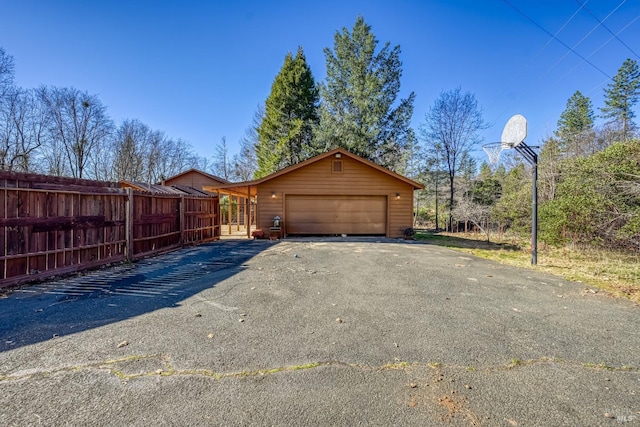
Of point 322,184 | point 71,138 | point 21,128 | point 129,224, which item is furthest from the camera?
point 71,138

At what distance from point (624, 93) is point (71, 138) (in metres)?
43.0

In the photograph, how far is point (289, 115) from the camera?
22281 mm

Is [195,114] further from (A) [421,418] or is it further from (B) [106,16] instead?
(A) [421,418]

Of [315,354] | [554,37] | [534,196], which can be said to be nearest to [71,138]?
[315,354]

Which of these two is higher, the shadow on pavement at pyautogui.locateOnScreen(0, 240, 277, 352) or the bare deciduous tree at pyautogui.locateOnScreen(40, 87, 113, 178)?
the bare deciduous tree at pyautogui.locateOnScreen(40, 87, 113, 178)

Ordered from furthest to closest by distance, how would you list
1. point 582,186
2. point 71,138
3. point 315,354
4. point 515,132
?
point 71,138, point 582,186, point 515,132, point 315,354

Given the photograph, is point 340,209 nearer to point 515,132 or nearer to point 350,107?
point 515,132

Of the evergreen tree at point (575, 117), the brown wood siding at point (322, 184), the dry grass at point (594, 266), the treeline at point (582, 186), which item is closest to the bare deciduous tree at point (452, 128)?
the treeline at point (582, 186)

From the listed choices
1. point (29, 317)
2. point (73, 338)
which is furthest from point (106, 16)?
point (73, 338)

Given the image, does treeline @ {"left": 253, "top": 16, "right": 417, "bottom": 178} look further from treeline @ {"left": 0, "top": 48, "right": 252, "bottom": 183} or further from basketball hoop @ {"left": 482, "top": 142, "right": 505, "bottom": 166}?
treeline @ {"left": 0, "top": 48, "right": 252, "bottom": 183}

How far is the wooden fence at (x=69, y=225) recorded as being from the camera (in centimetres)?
487

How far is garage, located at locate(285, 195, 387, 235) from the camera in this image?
13242 millimetres

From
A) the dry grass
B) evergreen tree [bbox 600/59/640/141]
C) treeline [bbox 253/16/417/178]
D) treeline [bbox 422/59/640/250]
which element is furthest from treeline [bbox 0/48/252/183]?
evergreen tree [bbox 600/59/640/141]

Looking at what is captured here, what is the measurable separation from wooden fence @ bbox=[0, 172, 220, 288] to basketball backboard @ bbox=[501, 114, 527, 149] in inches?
391
